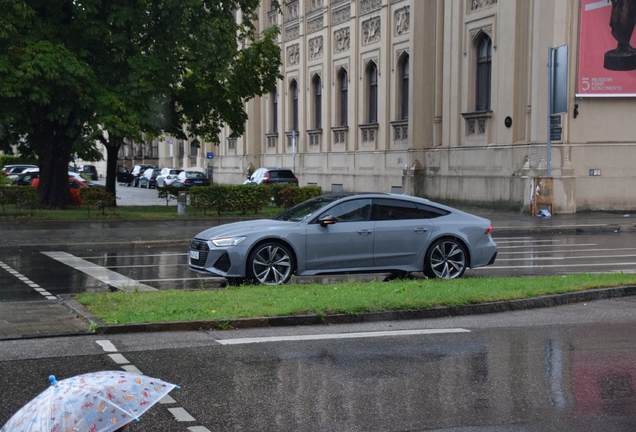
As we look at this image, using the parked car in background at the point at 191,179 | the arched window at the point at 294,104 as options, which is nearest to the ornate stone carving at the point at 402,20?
the arched window at the point at 294,104

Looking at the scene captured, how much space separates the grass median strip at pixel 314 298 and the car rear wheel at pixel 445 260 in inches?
39.9

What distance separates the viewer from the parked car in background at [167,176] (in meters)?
59.8

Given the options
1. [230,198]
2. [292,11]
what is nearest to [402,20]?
[292,11]

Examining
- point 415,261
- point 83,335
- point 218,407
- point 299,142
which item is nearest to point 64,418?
point 218,407

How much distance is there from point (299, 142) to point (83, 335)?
4337 centimetres

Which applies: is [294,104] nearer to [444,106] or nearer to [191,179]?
[191,179]

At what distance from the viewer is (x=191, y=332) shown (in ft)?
32.8

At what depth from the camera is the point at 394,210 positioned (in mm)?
14547

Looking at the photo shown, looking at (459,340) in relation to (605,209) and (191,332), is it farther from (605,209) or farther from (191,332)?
(605,209)

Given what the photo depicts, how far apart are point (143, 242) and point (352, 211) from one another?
29.8 feet

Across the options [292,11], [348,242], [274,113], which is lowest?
[348,242]

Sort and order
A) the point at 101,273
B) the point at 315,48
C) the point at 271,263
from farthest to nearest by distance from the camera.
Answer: the point at 315,48 < the point at 101,273 < the point at 271,263

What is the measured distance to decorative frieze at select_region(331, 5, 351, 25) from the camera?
154ft

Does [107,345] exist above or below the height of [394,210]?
below
